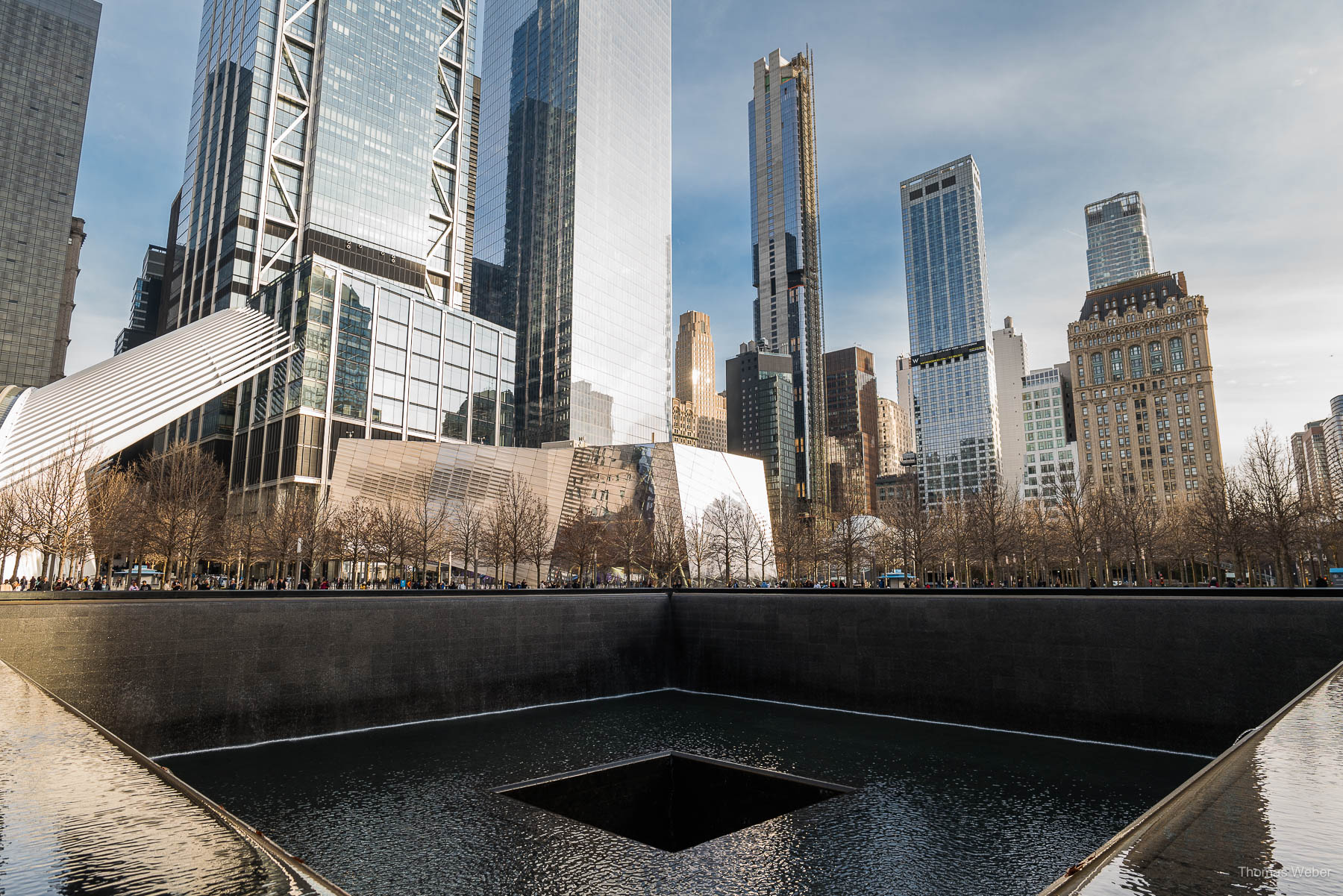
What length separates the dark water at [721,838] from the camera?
938cm

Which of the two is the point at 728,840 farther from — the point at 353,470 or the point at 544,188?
the point at 544,188

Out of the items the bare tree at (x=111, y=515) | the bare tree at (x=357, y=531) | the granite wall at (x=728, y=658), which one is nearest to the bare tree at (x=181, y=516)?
the bare tree at (x=111, y=515)

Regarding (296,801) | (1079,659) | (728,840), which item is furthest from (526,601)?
(1079,659)

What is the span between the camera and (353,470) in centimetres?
5650

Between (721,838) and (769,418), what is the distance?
17977 cm

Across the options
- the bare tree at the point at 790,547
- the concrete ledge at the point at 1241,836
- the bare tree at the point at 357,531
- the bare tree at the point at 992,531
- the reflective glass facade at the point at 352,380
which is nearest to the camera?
the concrete ledge at the point at 1241,836

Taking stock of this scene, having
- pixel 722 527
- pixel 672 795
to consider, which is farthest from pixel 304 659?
pixel 722 527

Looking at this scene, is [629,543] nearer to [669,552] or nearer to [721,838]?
[669,552]

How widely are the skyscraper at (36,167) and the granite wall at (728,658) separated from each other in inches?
5419

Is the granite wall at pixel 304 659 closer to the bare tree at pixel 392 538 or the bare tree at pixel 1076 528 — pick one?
the bare tree at pixel 392 538

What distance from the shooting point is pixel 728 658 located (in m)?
24.3

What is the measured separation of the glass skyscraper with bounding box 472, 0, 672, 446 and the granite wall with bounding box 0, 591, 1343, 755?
8959 centimetres

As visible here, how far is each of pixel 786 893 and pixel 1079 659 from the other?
11.5 meters

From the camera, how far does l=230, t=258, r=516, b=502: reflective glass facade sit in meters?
69.3
